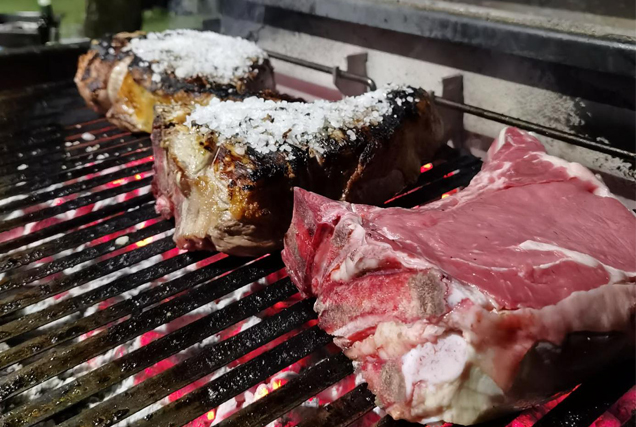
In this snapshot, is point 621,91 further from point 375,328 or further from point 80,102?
point 80,102

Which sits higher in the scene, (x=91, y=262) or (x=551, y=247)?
(x=551, y=247)

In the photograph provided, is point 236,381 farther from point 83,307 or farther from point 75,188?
point 75,188

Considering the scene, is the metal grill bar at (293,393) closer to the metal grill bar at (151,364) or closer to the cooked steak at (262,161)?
the metal grill bar at (151,364)

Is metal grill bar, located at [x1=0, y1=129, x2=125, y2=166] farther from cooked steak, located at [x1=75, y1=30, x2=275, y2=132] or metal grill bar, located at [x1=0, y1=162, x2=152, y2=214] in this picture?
metal grill bar, located at [x1=0, y1=162, x2=152, y2=214]

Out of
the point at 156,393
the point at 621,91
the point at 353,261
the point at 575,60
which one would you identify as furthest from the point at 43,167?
the point at 621,91

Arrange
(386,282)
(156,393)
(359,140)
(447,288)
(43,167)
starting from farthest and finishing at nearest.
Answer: (43,167), (359,140), (156,393), (386,282), (447,288)

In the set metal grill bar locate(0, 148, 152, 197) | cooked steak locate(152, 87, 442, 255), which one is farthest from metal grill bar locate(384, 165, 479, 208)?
metal grill bar locate(0, 148, 152, 197)

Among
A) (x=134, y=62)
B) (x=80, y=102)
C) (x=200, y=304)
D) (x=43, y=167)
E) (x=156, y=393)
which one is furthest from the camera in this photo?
(x=80, y=102)
